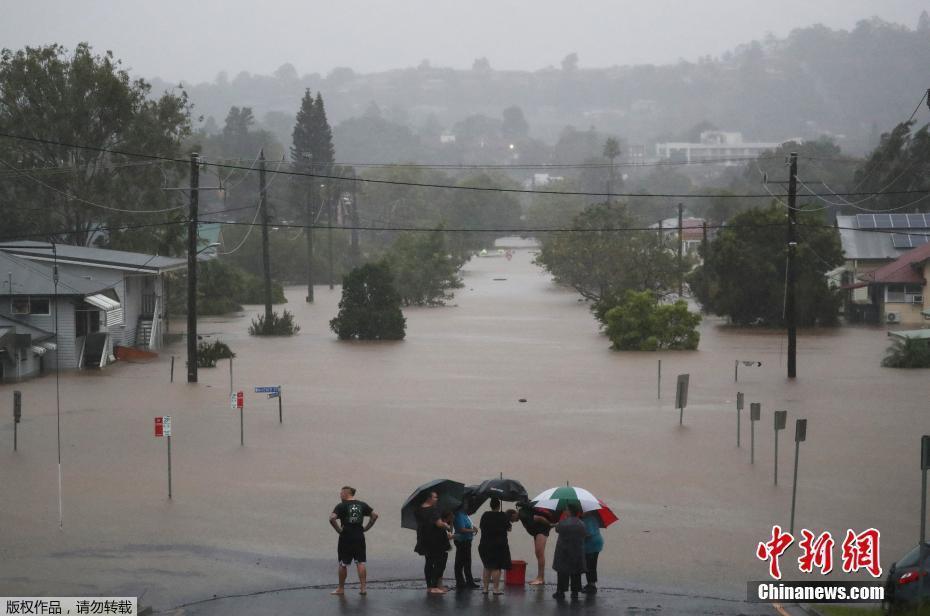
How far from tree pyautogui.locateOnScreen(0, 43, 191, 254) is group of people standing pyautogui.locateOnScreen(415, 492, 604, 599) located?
4809cm

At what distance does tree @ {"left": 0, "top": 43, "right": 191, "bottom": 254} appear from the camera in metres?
61.1

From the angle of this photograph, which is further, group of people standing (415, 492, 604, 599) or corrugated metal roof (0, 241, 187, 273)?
corrugated metal roof (0, 241, 187, 273)

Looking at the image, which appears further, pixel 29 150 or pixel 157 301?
pixel 29 150

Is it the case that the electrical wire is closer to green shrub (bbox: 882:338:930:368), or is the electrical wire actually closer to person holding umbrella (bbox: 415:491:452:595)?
green shrub (bbox: 882:338:930:368)

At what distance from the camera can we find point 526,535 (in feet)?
58.4

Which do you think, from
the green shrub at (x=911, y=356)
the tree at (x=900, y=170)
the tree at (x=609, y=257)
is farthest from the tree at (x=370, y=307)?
the tree at (x=900, y=170)

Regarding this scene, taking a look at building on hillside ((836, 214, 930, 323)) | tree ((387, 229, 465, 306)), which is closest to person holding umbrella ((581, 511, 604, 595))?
building on hillside ((836, 214, 930, 323))

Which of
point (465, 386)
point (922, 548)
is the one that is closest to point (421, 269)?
point (465, 386)

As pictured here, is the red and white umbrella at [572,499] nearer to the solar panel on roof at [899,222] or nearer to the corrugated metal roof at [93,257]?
the corrugated metal roof at [93,257]

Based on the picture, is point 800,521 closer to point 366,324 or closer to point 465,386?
point 465,386

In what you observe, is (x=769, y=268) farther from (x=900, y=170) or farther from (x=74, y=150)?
(x=900, y=170)

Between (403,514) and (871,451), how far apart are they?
1325 cm

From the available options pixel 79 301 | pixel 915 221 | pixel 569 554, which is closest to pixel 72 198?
pixel 79 301

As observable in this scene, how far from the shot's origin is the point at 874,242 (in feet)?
216
